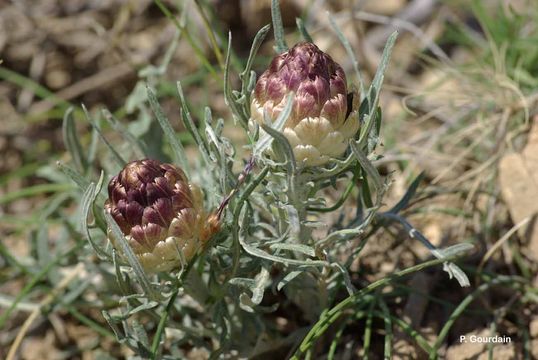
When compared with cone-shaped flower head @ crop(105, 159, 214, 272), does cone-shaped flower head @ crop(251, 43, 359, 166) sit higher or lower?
higher

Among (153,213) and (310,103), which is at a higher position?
(310,103)

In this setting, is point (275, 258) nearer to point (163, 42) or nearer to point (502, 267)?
point (502, 267)

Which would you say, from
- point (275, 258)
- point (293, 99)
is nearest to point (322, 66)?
point (293, 99)

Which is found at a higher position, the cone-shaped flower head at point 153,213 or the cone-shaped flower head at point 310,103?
the cone-shaped flower head at point 310,103
